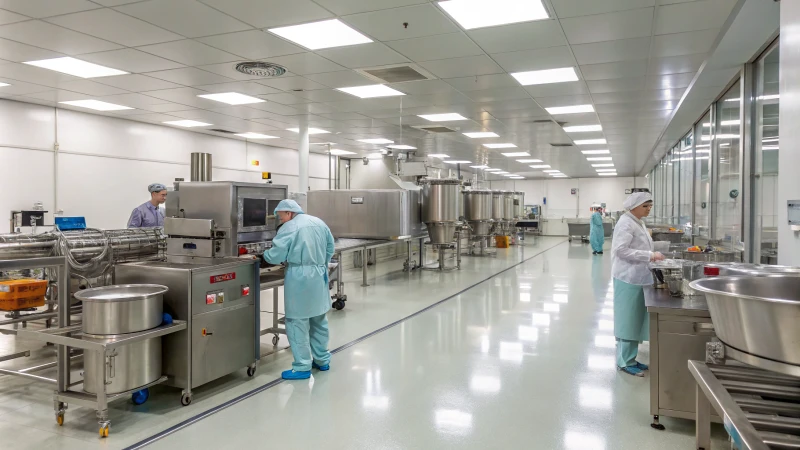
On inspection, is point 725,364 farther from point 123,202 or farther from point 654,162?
point 654,162

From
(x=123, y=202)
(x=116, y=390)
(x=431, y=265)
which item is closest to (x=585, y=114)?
(x=431, y=265)

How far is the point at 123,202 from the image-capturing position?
25.5 ft

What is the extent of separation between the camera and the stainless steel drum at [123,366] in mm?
2521

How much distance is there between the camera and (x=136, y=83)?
17.9 ft

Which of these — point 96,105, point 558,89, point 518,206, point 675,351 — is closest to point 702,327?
point 675,351

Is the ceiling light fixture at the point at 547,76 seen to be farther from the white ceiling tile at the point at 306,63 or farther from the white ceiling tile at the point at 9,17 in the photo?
the white ceiling tile at the point at 9,17

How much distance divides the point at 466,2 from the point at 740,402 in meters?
2.91

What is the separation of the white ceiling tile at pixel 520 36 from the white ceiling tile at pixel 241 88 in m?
2.79

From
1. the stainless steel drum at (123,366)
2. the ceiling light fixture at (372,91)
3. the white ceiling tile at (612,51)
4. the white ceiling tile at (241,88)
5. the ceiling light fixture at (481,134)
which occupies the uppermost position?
the ceiling light fixture at (481,134)

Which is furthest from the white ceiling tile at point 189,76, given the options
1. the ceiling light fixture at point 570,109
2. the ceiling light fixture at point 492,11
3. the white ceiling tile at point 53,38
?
the ceiling light fixture at point 570,109

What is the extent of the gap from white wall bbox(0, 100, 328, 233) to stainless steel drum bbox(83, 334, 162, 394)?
16.8 ft

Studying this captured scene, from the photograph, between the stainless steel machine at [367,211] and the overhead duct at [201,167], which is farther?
the stainless steel machine at [367,211]

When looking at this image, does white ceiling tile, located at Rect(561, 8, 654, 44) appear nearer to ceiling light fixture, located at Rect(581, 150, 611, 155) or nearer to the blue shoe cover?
the blue shoe cover

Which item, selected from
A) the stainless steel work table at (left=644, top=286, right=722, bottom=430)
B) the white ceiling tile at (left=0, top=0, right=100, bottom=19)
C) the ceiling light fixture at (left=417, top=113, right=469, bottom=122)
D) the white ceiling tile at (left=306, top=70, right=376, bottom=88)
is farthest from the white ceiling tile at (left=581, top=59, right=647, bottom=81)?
the white ceiling tile at (left=0, top=0, right=100, bottom=19)
